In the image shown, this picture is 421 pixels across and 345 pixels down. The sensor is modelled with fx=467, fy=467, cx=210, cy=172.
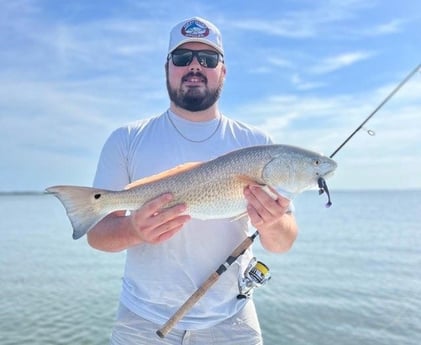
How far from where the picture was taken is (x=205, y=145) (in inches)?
137

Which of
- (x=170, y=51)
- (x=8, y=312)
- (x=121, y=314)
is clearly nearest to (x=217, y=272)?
(x=121, y=314)

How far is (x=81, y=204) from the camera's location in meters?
3.10

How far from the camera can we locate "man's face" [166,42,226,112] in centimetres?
356

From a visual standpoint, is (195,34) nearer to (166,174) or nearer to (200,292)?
(166,174)

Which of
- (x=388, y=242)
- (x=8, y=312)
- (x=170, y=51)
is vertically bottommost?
(x=8, y=312)

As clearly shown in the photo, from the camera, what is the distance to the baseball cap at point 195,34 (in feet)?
12.0

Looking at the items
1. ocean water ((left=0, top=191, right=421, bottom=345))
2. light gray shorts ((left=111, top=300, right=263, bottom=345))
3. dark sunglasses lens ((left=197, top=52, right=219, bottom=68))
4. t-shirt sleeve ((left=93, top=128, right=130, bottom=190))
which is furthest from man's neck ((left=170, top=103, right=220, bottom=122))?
light gray shorts ((left=111, top=300, right=263, bottom=345))

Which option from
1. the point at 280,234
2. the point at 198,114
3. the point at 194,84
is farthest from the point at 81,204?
the point at 280,234

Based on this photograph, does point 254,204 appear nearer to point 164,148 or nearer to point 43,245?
point 164,148

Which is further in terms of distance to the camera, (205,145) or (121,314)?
(205,145)

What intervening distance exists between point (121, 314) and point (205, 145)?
1.34m

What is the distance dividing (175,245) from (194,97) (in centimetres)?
113

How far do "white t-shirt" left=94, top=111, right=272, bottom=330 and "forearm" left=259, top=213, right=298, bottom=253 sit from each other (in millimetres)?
172

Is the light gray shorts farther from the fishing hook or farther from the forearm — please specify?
the fishing hook
